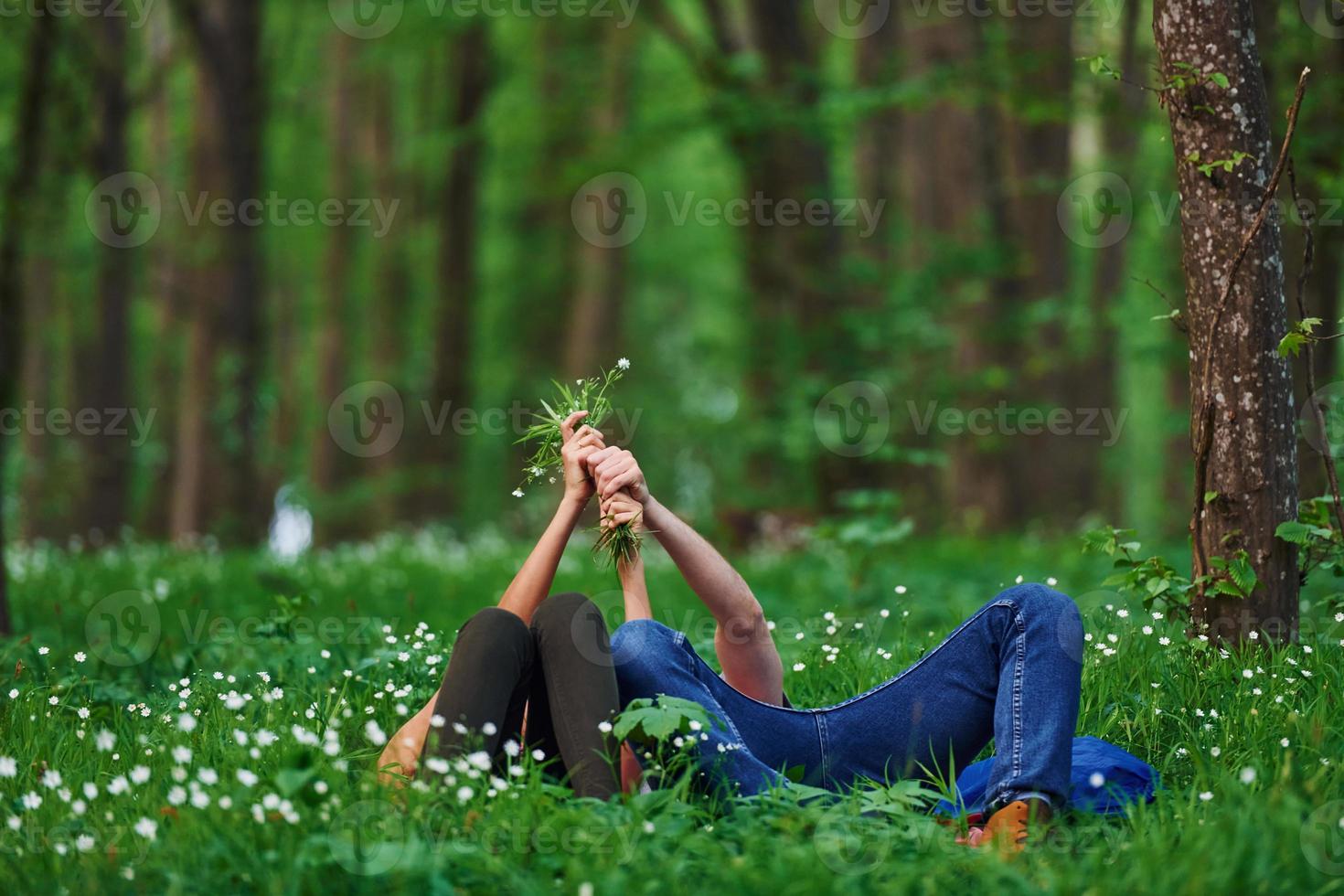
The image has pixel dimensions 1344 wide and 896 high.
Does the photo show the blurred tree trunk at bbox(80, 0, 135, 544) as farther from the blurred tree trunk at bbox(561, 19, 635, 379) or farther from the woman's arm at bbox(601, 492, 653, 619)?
the woman's arm at bbox(601, 492, 653, 619)

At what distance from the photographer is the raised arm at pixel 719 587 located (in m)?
3.93

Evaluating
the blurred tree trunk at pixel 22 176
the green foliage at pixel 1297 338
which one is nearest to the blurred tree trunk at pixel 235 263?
the blurred tree trunk at pixel 22 176

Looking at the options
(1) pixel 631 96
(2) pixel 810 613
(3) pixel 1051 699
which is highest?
(1) pixel 631 96

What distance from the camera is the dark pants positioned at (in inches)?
142

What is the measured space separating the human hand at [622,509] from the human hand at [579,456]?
93mm

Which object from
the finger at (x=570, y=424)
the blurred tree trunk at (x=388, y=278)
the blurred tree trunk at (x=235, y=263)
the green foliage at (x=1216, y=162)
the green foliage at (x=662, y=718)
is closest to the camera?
the green foliage at (x=662, y=718)

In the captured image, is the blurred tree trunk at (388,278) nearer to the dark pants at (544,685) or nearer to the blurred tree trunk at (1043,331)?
the blurred tree trunk at (1043,331)

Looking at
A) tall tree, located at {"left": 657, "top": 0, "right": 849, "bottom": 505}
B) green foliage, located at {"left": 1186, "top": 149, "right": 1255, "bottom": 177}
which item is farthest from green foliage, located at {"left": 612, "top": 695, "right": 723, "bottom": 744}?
tall tree, located at {"left": 657, "top": 0, "right": 849, "bottom": 505}

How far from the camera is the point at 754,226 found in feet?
38.5

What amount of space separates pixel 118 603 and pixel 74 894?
476 cm

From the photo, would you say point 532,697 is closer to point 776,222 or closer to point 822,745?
point 822,745

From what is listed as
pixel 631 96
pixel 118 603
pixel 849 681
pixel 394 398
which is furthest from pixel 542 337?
pixel 849 681

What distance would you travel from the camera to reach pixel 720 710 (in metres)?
3.80

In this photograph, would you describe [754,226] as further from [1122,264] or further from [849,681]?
[849,681]
